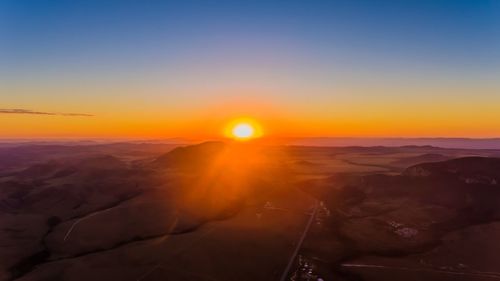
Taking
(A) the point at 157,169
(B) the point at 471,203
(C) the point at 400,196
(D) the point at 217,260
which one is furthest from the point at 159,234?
(A) the point at 157,169

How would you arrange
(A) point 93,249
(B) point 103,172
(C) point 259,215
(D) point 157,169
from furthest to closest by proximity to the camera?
(D) point 157,169 → (B) point 103,172 → (C) point 259,215 → (A) point 93,249

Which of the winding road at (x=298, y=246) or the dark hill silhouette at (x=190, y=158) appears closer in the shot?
the winding road at (x=298, y=246)

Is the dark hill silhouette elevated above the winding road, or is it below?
above

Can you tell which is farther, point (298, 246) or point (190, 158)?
point (190, 158)

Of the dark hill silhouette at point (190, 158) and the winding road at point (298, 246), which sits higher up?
the dark hill silhouette at point (190, 158)

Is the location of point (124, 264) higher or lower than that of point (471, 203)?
lower

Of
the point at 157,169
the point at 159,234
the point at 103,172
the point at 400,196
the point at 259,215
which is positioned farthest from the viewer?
the point at 157,169

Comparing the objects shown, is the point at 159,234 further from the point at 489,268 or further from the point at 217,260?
the point at 489,268

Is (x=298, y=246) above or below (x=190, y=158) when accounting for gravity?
below

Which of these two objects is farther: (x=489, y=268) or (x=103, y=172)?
(x=103, y=172)

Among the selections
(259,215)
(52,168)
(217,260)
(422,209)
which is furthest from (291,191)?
(52,168)

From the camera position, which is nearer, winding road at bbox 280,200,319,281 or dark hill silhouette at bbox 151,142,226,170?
winding road at bbox 280,200,319,281
